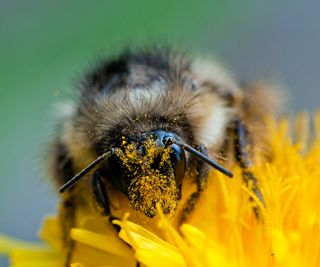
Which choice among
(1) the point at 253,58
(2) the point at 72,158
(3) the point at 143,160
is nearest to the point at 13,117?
(1) the point at 253,58

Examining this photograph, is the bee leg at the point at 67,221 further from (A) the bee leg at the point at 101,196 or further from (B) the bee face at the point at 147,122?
(A) the bee leg at the point at 101,196

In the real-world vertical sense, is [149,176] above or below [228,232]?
above

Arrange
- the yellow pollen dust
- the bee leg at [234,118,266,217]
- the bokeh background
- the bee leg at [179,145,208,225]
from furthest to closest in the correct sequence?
the bokeh background → the bee leg at [234,118,266,217] → the bee leg at [179,145,208,225] → the yellow pollen dust

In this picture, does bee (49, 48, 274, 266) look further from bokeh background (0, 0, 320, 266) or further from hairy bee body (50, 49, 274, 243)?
bokeh background (0, 0, 320, 266)

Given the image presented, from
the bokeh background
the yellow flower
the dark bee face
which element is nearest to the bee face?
the dark bee face

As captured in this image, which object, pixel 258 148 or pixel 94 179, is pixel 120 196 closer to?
pixel 94 179

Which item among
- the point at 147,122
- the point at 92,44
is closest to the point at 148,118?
the point at 147,122

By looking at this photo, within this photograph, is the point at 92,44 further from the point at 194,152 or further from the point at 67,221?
the point at 194,152
